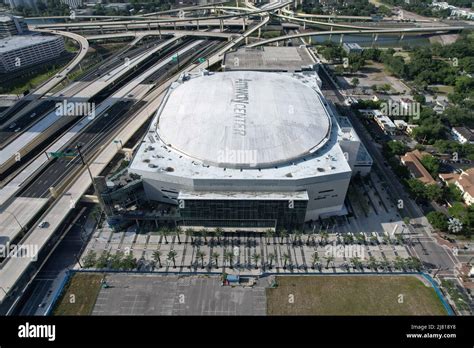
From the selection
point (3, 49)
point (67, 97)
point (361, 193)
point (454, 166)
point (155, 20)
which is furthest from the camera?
point (155, 20)

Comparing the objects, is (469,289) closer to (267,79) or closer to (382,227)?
(382,227)

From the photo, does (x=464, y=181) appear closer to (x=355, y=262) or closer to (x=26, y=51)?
(x=355, y=262)

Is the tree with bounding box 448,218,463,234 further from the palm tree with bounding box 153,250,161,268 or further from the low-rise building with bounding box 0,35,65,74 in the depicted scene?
the low-rise building with bounding box 0,35,65,74

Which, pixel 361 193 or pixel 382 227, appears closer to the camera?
pixel 382 227

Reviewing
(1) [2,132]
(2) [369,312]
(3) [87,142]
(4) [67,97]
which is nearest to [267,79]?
(3) [87,142]
